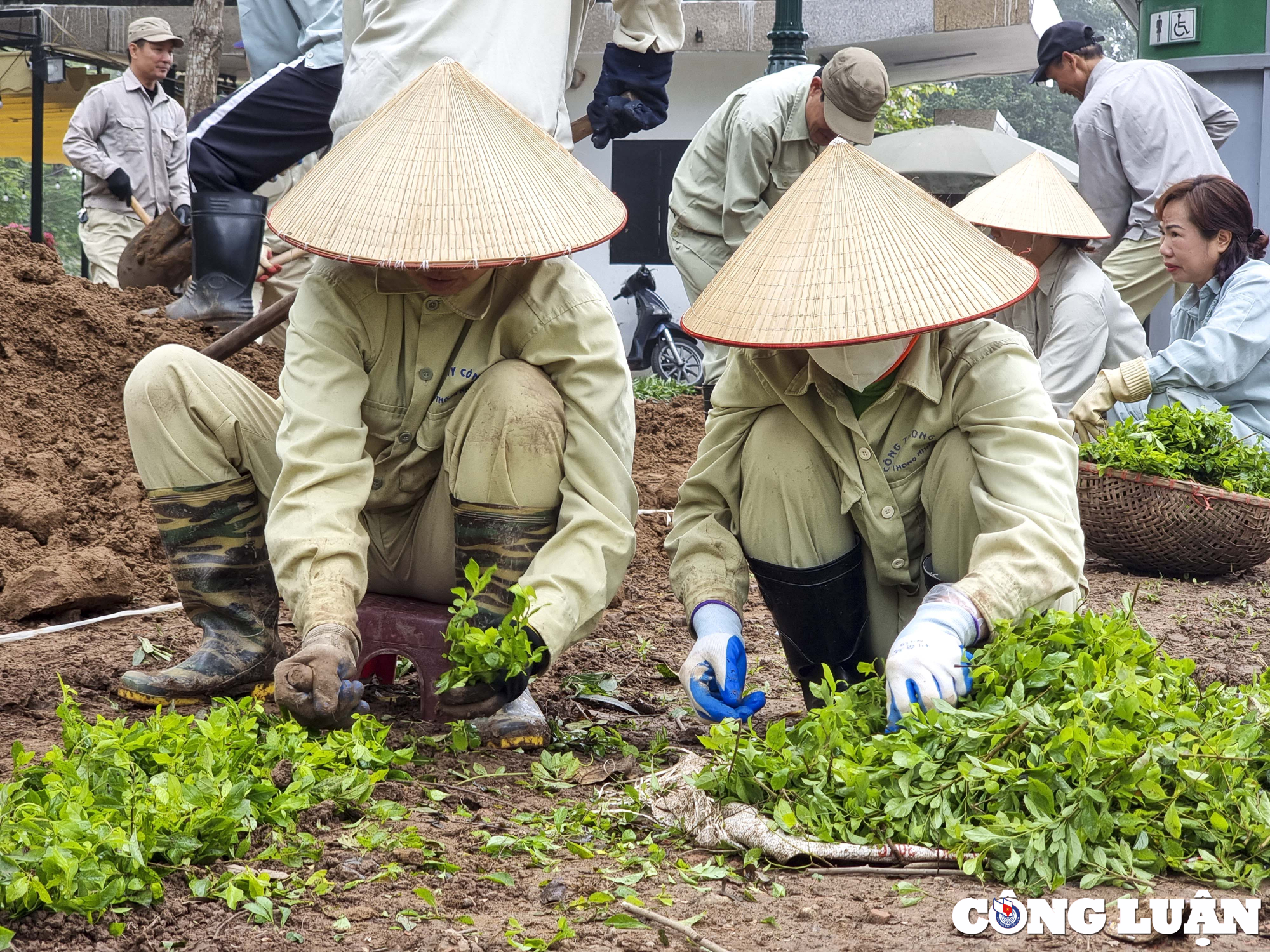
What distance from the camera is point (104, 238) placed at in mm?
8469

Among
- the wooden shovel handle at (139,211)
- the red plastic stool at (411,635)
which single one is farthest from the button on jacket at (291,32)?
the wooden shovel handle at (139,211)

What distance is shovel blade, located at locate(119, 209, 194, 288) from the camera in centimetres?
619

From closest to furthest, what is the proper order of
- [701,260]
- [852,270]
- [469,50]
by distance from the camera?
1. [852,270]
2. [469,50]
3. [701,260]

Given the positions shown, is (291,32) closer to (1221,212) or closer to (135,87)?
(1221,212)

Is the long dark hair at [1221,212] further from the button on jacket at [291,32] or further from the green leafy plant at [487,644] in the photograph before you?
the green leafy plant at [487,644]

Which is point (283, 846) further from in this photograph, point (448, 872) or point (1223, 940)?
point (1223, 940)

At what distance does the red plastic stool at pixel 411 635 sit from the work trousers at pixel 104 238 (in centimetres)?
629

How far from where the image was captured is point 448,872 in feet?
6.96

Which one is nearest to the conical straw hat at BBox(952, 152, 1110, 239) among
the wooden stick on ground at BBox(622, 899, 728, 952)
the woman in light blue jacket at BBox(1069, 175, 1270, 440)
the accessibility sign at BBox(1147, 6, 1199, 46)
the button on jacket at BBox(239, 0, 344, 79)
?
the woman in light blue jacket at BBox(1069, 175, 1270, 440)

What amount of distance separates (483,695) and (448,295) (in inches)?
32.6

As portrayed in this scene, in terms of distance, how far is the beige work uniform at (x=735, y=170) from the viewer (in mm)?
5582

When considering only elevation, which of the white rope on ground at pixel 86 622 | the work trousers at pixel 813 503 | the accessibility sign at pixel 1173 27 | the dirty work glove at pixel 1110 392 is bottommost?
the white rope on ground at pixel 86 622

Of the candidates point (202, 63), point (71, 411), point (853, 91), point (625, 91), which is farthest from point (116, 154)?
point (625, 91)

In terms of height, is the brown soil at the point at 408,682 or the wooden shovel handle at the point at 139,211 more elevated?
the wooden shovel handle at the point at 139,211
